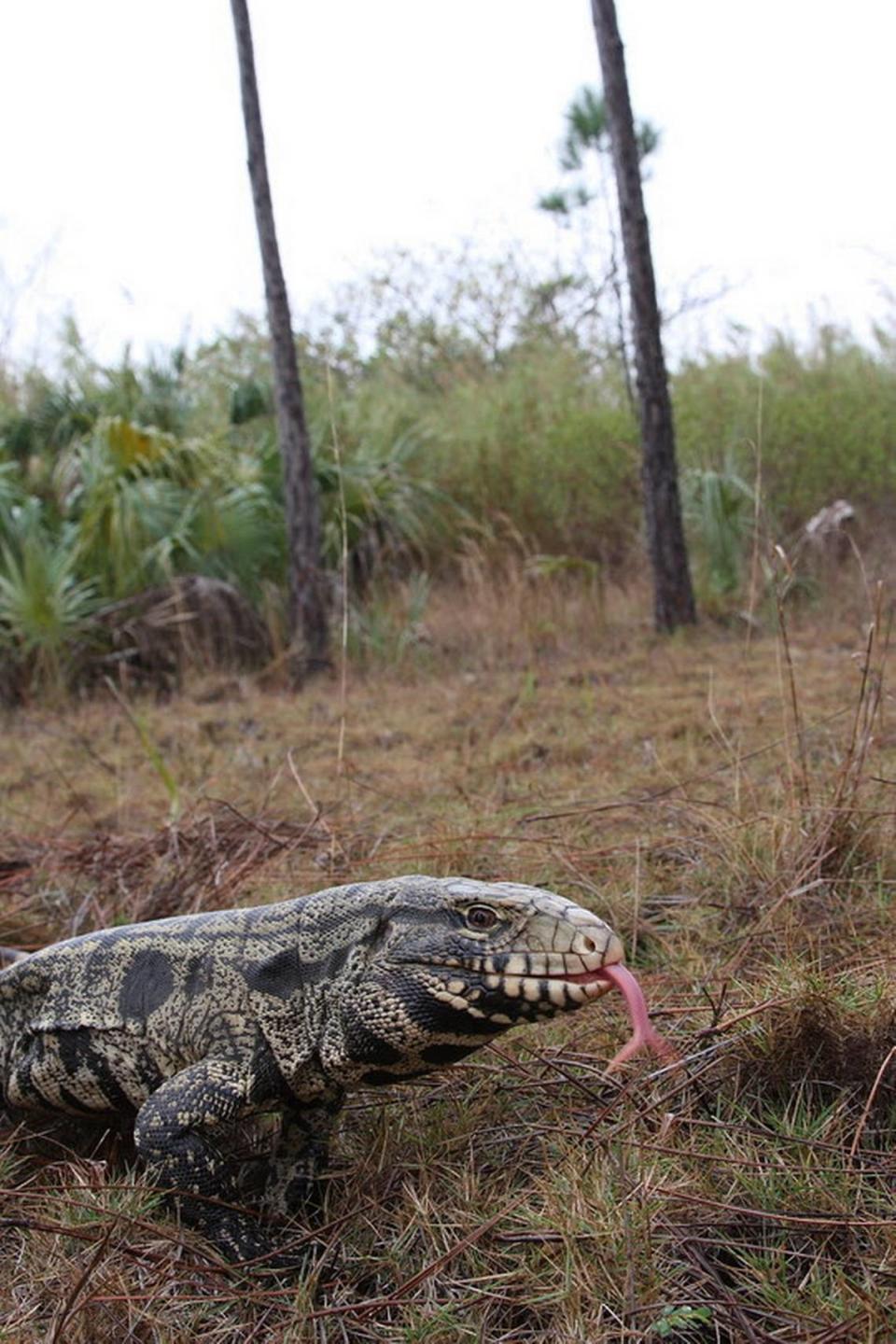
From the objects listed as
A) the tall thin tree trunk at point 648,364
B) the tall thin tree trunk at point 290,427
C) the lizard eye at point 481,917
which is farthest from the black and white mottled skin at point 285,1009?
the tall thin tree trunk at point 648,364

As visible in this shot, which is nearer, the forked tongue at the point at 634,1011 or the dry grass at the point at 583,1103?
the dry grass at the point at 583,1103

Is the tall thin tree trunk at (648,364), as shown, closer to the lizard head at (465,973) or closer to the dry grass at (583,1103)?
the dry grass at (583,1103)

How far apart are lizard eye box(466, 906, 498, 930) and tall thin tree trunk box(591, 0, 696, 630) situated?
8.14m

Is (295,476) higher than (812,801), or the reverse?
(295,476)

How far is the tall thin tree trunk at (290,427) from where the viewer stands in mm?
10414

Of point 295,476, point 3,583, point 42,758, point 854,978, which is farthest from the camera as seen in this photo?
point 295,476

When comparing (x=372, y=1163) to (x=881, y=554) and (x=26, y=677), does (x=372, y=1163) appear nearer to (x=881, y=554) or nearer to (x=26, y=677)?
(x=26, y=677)

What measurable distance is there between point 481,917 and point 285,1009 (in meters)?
0.47

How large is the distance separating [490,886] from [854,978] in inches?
39.3

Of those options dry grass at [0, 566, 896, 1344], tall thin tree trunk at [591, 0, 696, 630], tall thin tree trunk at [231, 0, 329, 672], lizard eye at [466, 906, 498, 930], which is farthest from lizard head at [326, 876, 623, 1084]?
tall thin tree trunk at [591, 0, 696, 630]

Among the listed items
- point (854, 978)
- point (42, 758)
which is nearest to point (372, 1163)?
point (854, 978)

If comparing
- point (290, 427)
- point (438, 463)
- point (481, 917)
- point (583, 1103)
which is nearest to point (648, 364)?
point (290, 427)

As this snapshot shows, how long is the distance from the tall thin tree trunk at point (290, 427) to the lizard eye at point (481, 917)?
7985 millimetres

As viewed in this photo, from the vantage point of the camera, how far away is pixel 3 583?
32.5 ft
